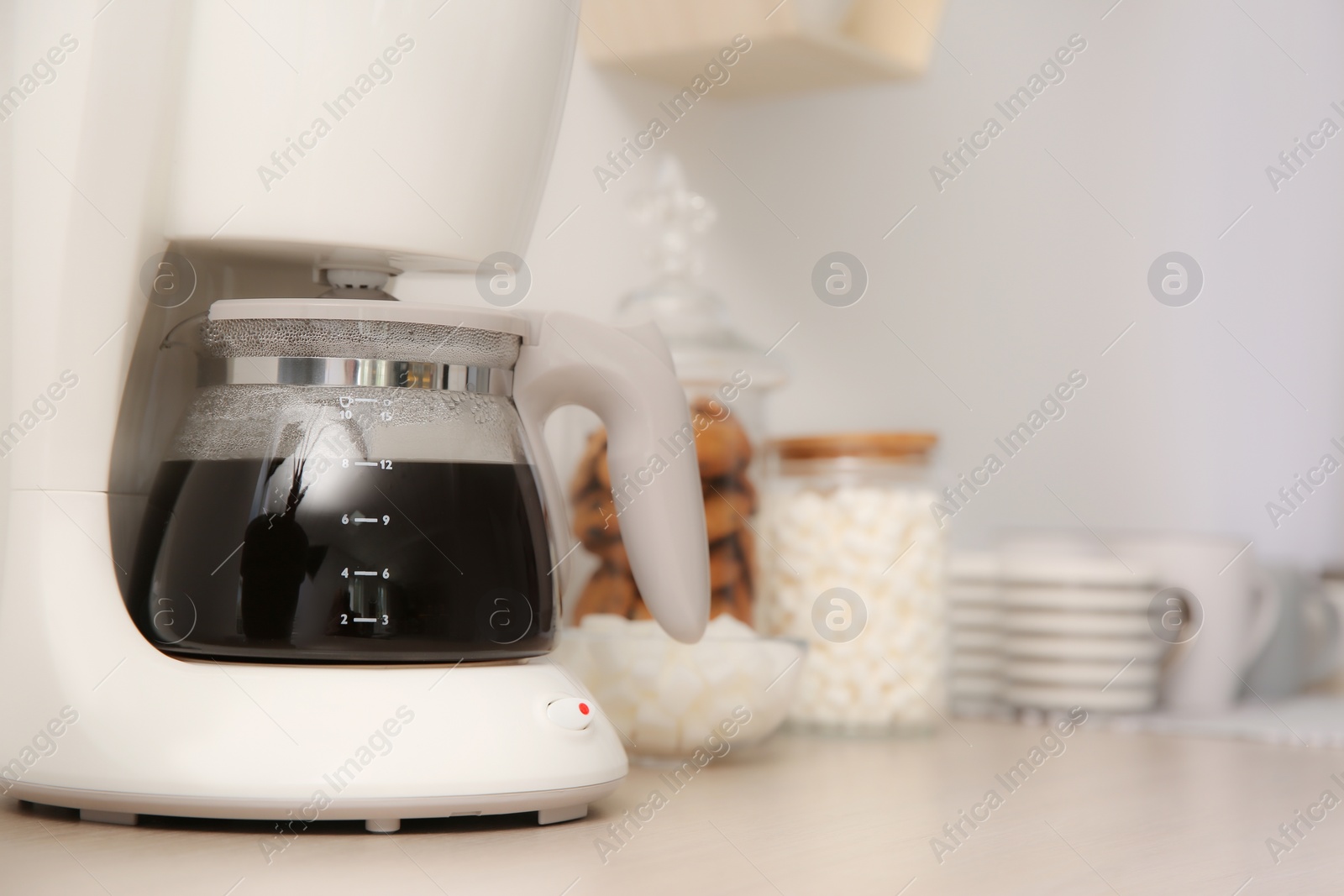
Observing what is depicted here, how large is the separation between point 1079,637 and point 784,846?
56cm

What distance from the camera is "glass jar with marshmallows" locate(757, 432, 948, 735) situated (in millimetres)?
959

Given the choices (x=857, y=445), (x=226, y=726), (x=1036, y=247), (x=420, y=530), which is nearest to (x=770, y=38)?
(x=857, y=445)

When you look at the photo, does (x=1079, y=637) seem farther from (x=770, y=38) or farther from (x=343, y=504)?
(x=343, y=504)

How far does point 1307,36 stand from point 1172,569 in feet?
2.26

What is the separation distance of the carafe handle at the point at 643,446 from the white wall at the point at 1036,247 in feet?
1.76

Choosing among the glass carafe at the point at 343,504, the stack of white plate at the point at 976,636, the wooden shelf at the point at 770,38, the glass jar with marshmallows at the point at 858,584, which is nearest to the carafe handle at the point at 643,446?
the glass carafe at the point at 343,504

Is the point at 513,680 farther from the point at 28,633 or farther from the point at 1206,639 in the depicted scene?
the point at 1206,639

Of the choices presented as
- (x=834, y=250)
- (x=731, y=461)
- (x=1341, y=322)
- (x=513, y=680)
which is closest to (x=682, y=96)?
(x=834, y=250)

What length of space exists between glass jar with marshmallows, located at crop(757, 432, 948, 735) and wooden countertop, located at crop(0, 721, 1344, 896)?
15 cm

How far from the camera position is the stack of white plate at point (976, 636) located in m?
1.12

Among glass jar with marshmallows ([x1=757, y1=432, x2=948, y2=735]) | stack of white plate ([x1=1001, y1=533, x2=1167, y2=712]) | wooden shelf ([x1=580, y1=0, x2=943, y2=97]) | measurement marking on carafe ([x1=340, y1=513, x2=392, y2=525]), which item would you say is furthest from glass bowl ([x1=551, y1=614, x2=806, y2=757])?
wooden shelf ([x1=580, y1=0, x2=943, y2=97])

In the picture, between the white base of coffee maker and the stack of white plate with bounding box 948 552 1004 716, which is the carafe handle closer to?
the white base of coffee maker

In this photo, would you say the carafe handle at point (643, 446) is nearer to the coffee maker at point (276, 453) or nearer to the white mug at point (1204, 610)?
the coffee maker at point (276, 453)

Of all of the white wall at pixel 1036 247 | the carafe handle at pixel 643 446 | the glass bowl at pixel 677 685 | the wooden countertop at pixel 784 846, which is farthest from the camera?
the white wall at pixel 1036 247
